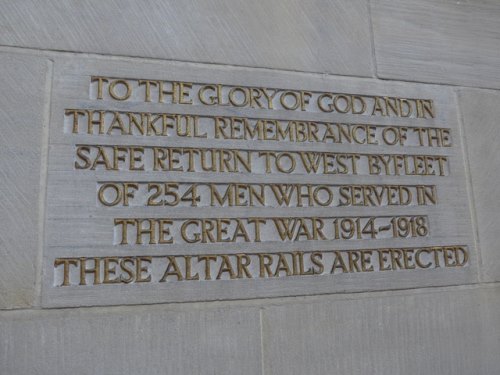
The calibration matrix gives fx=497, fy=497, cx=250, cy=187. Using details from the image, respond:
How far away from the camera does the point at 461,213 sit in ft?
10.3

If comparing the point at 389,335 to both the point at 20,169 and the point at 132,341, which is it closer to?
the point at 132,341

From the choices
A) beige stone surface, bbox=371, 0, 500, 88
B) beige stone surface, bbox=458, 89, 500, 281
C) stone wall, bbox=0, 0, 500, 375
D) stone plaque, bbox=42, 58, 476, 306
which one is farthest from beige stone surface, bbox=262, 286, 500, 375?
beige stone surface, bbox=371, 0, 500, 88

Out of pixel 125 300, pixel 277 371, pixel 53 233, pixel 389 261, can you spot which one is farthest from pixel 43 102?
pixel 389 261

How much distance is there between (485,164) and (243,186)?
1663mm

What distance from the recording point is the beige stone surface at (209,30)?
273 centimetres

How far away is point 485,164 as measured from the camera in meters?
3.27

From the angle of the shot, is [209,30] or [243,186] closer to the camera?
[243,186]

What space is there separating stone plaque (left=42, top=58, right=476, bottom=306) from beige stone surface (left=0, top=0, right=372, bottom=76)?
100mm

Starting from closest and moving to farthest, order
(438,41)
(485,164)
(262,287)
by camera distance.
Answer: (262,287), (485,164), (438,41)

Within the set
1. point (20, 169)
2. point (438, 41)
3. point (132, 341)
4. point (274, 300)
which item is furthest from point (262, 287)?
point (438, 41)

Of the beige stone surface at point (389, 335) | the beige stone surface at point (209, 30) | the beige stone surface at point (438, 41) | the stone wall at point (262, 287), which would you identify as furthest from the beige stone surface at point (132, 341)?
the beige stone surface at point (438, 41)

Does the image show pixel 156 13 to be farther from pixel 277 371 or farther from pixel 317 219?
pixel 277 371

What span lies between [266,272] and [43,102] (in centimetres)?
150

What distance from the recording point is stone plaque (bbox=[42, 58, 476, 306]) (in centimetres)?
257
